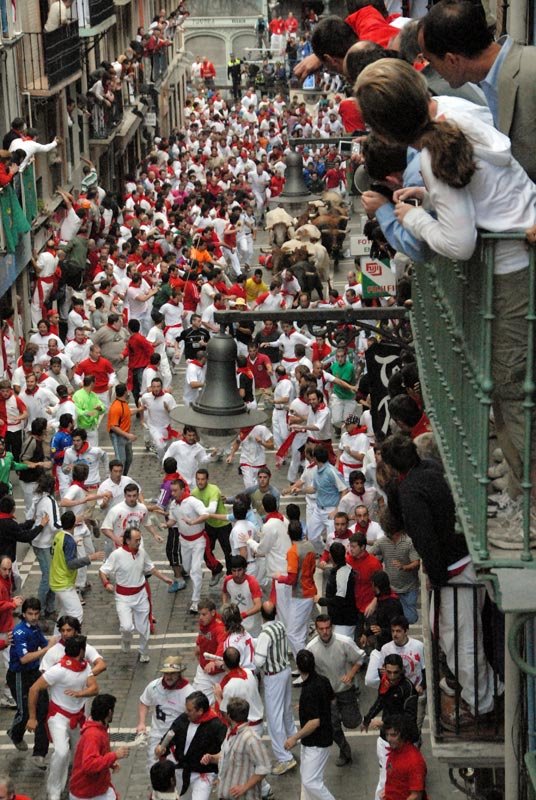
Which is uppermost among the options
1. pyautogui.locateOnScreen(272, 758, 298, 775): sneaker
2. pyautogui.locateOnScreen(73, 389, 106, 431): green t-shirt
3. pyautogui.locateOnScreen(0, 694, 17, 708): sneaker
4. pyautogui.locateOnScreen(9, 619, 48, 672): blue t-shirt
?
pyautogui.locateOnScreen(9, 619, 48, 672): blue t-shirt

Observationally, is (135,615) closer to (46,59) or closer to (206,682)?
(206,682)

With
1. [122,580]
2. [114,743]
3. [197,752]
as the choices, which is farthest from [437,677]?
[122,580]

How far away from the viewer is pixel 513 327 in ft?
19.1

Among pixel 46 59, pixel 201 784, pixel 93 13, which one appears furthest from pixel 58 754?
pixel 93 13

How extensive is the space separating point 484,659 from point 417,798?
3710mm

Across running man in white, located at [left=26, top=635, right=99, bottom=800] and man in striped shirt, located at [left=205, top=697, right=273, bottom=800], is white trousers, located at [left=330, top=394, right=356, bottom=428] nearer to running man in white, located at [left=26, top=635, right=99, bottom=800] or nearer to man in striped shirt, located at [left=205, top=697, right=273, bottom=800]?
running man in white, located at [left=26, top=635, right=99, bottom=800]

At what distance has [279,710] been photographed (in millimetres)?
13609

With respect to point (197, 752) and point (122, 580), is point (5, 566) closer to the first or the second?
point (122, 580)

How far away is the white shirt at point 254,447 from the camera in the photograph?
19.5 m

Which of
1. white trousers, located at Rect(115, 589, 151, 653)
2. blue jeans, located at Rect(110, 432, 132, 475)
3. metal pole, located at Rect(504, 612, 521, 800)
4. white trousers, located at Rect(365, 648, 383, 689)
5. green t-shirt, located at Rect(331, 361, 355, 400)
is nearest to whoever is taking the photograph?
metal pole, located at Rect(504, 612, 521, 800)

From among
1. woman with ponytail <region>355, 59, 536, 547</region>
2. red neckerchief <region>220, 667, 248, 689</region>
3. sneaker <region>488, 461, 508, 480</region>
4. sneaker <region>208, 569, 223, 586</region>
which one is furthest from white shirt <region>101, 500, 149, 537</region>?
woman with ponytail <region>355, 59, 536, 547</region>

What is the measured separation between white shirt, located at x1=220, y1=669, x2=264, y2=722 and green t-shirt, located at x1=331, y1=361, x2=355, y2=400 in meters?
9.72

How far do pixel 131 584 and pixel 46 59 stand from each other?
62.1ft

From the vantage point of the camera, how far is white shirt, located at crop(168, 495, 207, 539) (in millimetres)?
16906
